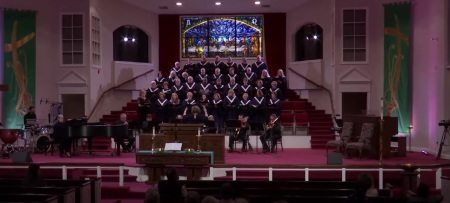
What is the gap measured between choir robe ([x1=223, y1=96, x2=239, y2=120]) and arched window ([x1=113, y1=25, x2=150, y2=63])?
6.07 metres

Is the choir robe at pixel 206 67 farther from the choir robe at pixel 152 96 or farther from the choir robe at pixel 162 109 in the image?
the choir robe at pixel 162 109

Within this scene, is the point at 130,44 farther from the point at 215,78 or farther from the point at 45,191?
the point at 45,191

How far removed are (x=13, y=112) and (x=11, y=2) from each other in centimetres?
366

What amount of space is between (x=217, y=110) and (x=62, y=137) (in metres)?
5.47

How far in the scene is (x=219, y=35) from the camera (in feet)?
87.9

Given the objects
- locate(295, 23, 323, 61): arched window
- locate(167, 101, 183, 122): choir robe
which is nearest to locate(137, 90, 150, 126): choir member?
locate(167, 101, 183, 122): choir robe

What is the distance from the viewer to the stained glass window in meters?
26.7

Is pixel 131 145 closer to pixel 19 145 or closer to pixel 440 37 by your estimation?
pixel 19 145

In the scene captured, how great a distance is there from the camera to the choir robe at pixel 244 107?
2041 centimetres

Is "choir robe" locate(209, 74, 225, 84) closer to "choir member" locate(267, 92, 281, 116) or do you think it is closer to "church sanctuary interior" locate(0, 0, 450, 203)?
"church sanctuary interior" locate(0, 0, 450, 203)

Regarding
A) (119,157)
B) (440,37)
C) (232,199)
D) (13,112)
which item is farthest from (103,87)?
(232,199)

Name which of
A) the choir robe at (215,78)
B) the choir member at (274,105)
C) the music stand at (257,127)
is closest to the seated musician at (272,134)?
the music stand at (257,127)

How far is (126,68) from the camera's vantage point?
2469 centimetres

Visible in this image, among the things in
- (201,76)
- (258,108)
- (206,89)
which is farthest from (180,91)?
(258,108)
